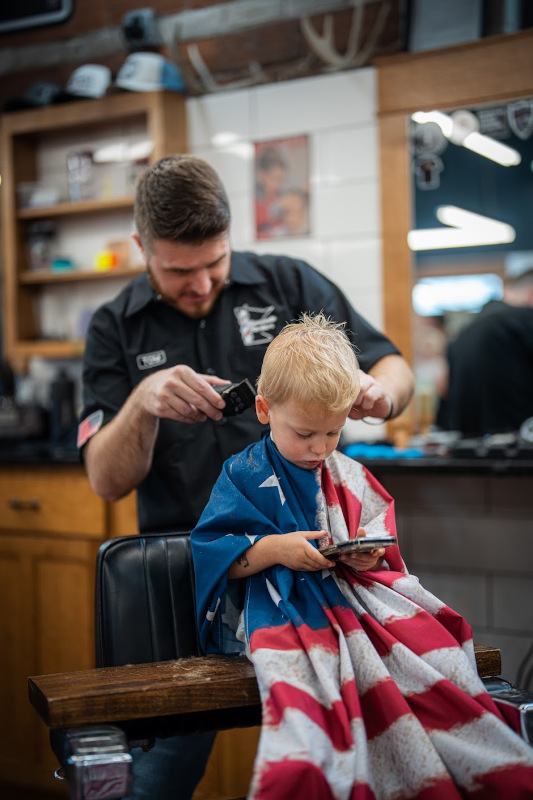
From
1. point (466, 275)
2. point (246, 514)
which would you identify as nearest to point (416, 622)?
point (246, 514)

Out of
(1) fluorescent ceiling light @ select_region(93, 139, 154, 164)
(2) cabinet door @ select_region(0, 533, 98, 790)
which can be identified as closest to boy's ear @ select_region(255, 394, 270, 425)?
(2) cabinet door @ select_region(0, 533, 98, 790)

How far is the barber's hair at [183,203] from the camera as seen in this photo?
Result: 1807mm

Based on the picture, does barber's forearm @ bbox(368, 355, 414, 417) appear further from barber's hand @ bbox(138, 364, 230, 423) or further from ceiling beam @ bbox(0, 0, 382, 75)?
ceiling beam @ bbox(0, 0, 382, 75)

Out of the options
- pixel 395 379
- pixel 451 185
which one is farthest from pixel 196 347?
pixel 451 185

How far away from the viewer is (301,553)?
138 cm

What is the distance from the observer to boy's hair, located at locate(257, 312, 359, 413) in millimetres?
1437

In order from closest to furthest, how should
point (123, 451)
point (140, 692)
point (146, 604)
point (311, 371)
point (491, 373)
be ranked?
point (140, 692) < point (311, 371) < point (146, 604) < point (123, 451) < point (491, 373)

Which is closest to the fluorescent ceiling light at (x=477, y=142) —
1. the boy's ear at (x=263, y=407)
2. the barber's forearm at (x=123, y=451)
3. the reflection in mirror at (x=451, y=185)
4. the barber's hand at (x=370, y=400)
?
the reflection in mirror at (x=451, y=185)

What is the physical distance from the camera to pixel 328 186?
362cm

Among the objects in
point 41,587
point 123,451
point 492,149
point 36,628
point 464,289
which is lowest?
point 36,628

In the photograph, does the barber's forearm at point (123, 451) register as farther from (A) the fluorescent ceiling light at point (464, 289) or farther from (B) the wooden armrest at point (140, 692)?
(A) the fluorescent ceiling light at point (464, 289)

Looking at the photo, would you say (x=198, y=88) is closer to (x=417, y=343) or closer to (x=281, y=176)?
(x=281, y=176)

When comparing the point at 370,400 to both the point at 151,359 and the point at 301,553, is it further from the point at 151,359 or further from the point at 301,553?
the point at 151,359

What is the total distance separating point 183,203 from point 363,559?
874 mm
